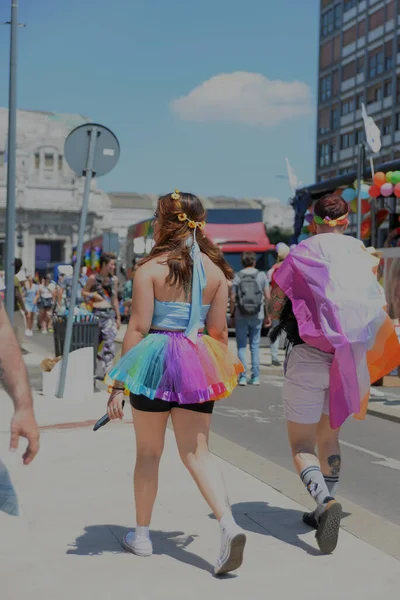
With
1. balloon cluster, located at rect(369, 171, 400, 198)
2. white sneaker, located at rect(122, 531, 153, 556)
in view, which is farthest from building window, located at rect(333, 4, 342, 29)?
white sneaker, located at rect(122, 531, 153, 556)

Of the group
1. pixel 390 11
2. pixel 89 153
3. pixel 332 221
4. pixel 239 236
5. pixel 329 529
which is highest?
pixel 390 11

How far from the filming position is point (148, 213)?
104m

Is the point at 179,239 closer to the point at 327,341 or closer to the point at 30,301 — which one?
the point at 327,341

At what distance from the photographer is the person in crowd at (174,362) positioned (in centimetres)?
408

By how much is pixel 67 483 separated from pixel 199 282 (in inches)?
79.8

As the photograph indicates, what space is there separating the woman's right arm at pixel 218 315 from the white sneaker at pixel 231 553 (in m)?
0.90

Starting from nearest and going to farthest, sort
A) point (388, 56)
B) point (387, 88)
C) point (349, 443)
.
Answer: point (349, 443)
point (388, 56)
point (387, 88)

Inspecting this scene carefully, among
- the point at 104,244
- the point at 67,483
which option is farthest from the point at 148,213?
the point at 67,483

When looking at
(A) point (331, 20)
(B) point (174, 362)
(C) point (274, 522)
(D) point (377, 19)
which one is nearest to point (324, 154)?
(A) point (331, 20)

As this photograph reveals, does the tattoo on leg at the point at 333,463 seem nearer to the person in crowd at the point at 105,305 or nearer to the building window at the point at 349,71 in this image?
the person in crowd at the point at 105,305

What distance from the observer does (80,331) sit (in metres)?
10.9

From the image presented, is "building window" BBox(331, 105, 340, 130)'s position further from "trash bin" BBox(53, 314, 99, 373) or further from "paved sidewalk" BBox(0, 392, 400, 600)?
"paved sidewalk" BBox(0, 392, 400, 600)

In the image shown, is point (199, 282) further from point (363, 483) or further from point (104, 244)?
point (104, 244)

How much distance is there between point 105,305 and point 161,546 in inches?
313
